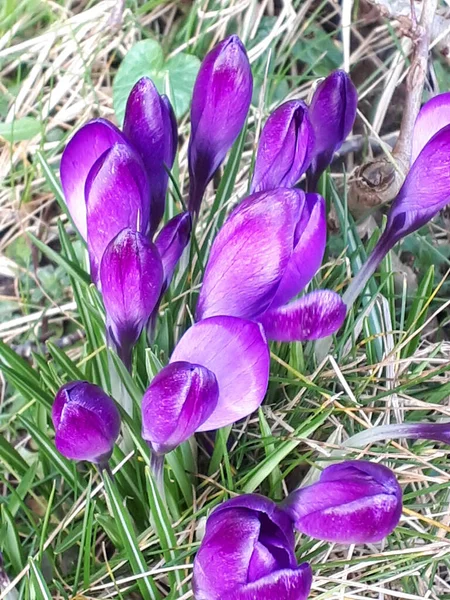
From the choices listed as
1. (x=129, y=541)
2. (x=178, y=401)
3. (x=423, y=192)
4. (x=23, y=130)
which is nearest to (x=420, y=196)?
(x=423, y=192)

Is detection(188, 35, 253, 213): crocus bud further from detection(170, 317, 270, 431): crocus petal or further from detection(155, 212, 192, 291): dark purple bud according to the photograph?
detection(170, 317, 270, 431): crocus petal

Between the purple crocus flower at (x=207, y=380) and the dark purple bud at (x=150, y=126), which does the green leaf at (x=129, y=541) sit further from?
the dark purple bud at (x=150, y=126)

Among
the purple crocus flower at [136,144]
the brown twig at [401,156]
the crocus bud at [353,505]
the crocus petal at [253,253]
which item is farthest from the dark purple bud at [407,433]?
the brown twig at [401,156]

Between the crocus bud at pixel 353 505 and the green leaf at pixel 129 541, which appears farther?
the green leaf at pixel 129 541

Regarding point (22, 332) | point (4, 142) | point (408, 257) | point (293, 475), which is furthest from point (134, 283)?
point (4, 142)

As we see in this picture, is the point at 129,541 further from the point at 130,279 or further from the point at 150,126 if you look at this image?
the point at 150,126

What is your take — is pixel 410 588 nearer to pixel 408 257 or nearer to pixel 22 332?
pixel 408 257

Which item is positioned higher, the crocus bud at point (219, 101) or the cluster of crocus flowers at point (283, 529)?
the crocus bud at point (219, 101)
